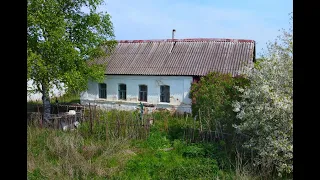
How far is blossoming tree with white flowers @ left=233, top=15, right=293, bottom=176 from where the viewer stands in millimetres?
5930

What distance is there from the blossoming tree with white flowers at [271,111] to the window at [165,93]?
673 centimetres

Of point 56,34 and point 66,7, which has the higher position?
point 66,7

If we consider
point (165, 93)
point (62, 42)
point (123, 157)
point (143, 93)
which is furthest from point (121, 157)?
point (143, 93)

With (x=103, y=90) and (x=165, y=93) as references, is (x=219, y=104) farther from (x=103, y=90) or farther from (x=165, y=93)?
(x=103, y=90)

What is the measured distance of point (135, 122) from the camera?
8.86 m

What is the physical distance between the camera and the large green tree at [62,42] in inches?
416

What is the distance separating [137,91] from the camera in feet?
47.6

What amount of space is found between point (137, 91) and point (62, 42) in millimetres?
4812

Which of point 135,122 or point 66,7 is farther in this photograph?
point 66,7

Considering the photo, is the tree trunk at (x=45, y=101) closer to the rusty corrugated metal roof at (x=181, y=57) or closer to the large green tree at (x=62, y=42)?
the large green tree at (x=62, y=42)

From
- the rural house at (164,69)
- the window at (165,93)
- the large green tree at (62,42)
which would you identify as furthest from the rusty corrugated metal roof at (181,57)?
the large green tree at (62,42)
